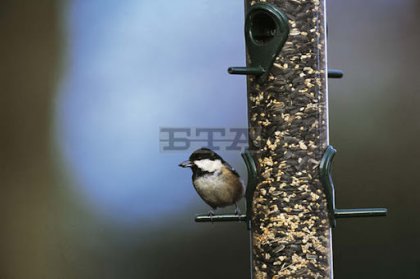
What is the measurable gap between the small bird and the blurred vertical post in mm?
220

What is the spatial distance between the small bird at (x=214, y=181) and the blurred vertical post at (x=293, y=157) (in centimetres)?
22

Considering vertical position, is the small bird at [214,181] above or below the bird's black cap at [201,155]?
below

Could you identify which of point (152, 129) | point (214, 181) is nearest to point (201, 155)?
point (214, 181)

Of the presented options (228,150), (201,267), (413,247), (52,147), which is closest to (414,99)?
(413,247)

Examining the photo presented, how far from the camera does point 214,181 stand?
1.94m

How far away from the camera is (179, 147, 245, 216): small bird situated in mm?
1937

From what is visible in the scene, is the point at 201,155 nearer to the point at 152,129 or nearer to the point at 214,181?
the point at 214,181

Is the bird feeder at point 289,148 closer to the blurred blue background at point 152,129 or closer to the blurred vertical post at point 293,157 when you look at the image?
the blurred vertical post at point 293,157

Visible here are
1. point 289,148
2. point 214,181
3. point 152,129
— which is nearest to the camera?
point 289,148

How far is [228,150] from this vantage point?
405 cm

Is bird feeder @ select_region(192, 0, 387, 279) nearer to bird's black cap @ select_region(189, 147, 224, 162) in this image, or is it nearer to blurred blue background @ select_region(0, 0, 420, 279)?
bird's black cap @ select_region(189, 147, 224, 162)

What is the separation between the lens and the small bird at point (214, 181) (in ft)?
6.35

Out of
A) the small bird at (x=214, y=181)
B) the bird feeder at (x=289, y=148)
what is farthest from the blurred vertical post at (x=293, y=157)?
the small bird at (x=214, y=181)

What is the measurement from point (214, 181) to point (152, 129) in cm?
222
